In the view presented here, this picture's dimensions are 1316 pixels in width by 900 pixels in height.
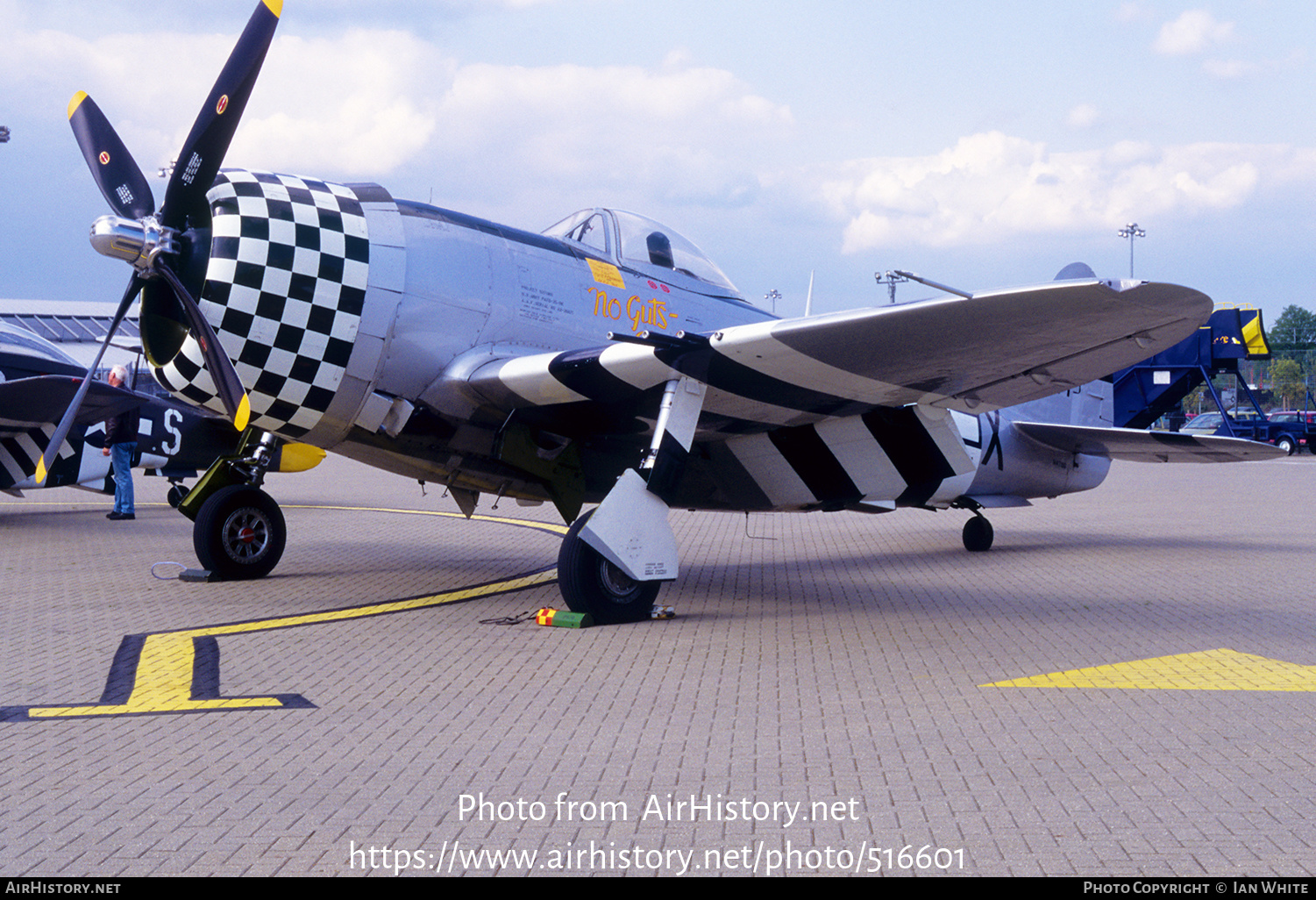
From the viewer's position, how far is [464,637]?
5.81 metres

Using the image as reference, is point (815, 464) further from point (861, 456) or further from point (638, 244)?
point (638, 244)

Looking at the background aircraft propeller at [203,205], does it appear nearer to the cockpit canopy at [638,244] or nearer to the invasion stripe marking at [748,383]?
the cockpit canopy at [638,244]

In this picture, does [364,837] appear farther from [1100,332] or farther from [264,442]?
[264,442]

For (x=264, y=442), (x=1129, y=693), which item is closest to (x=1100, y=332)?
(x=1129, y=693)

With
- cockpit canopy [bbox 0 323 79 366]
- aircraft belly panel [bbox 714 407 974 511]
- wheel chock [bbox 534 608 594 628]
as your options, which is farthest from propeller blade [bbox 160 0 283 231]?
cockpit canopy [bbox 0 323 79 366]

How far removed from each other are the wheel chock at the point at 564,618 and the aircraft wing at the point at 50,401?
8.16 meters

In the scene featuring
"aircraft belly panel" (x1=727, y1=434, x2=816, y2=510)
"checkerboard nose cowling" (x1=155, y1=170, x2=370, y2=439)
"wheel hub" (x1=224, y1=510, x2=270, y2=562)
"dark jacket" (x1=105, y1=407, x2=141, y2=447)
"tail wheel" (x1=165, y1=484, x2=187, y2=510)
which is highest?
"checkerboard nose cowling" (x1=155, y1=170, x2=370, y2=439)

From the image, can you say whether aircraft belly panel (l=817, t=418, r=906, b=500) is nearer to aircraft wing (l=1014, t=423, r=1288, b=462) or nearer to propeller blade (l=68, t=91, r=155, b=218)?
aircraft wing (l=1014, t=423, r=1288, b=462)

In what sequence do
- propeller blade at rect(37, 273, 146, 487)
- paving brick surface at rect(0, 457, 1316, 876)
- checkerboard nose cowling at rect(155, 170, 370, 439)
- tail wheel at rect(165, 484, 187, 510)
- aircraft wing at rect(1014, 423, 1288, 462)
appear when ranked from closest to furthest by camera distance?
paving brick surface at rect(0, 457, 1316, 876) → checkerboard nose cowling at rect(155, 170, 370, 439) → propeller blade at rect(37, 273, 146, 487) → aircraft wing at rect(1014, 423, 1288, 462) → tail wheel at rect(165, 484, 187, 510)

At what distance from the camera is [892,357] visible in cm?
587

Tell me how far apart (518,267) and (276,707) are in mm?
3814

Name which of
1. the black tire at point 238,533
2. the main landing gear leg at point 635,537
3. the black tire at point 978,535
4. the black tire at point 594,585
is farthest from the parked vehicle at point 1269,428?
the black tire at point 238,533

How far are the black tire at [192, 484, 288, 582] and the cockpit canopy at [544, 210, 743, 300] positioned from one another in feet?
10.5

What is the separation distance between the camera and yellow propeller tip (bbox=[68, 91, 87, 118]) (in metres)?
7.00
